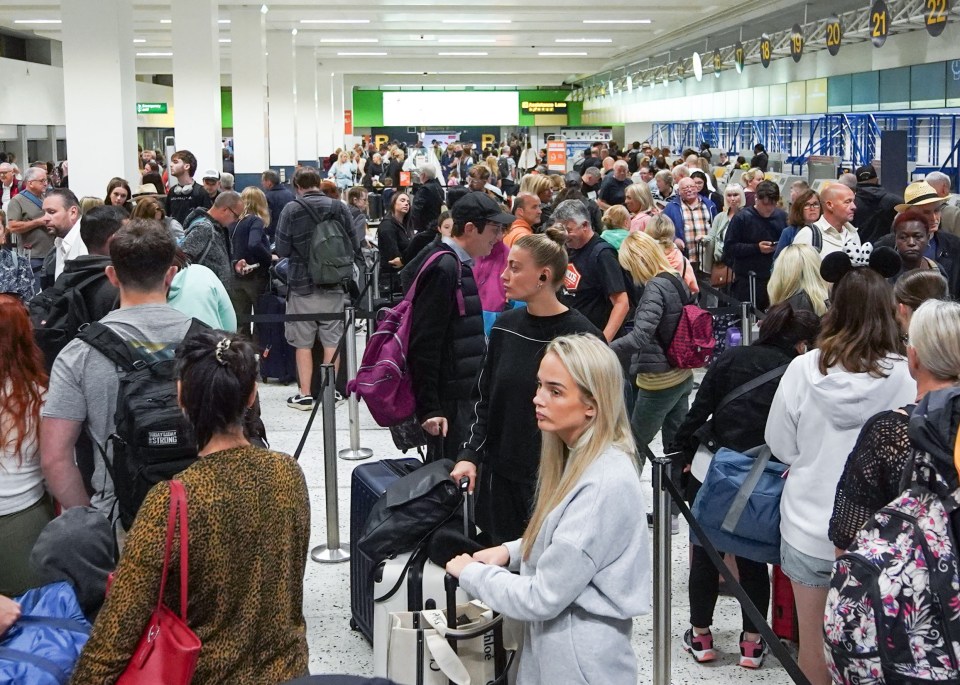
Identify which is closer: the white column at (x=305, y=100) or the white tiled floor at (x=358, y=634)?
the white tiled floor at (x=358, y=634)

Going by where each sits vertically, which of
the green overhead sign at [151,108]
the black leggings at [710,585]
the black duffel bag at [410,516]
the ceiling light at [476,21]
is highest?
the ceiling light at [476,21]

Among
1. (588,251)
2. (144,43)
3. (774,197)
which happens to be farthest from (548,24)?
(588,251)

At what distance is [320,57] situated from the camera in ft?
123

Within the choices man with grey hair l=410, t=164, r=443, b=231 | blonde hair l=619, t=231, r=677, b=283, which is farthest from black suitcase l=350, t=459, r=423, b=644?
man with grey hair l=410, t=164, r=443, b=231

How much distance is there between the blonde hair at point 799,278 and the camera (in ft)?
15.4

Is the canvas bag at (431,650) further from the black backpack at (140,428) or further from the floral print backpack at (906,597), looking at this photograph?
the floral print backpack at (906,597)

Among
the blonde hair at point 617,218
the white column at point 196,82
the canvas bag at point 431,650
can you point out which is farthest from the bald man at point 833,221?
the white column at point 196,82

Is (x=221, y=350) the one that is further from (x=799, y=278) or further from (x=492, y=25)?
(x=492, y=25)

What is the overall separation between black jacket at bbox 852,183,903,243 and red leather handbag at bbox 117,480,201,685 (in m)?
8.26

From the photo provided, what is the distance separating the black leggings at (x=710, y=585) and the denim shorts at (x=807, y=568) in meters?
0.68

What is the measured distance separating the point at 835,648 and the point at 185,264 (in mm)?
3245

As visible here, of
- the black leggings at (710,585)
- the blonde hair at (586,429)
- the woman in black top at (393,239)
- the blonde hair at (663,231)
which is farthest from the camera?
the woman in black top at (393,239)

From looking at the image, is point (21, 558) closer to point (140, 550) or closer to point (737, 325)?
point (140, 550)

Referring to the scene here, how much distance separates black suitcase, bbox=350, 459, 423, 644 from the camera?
4.18 meters
